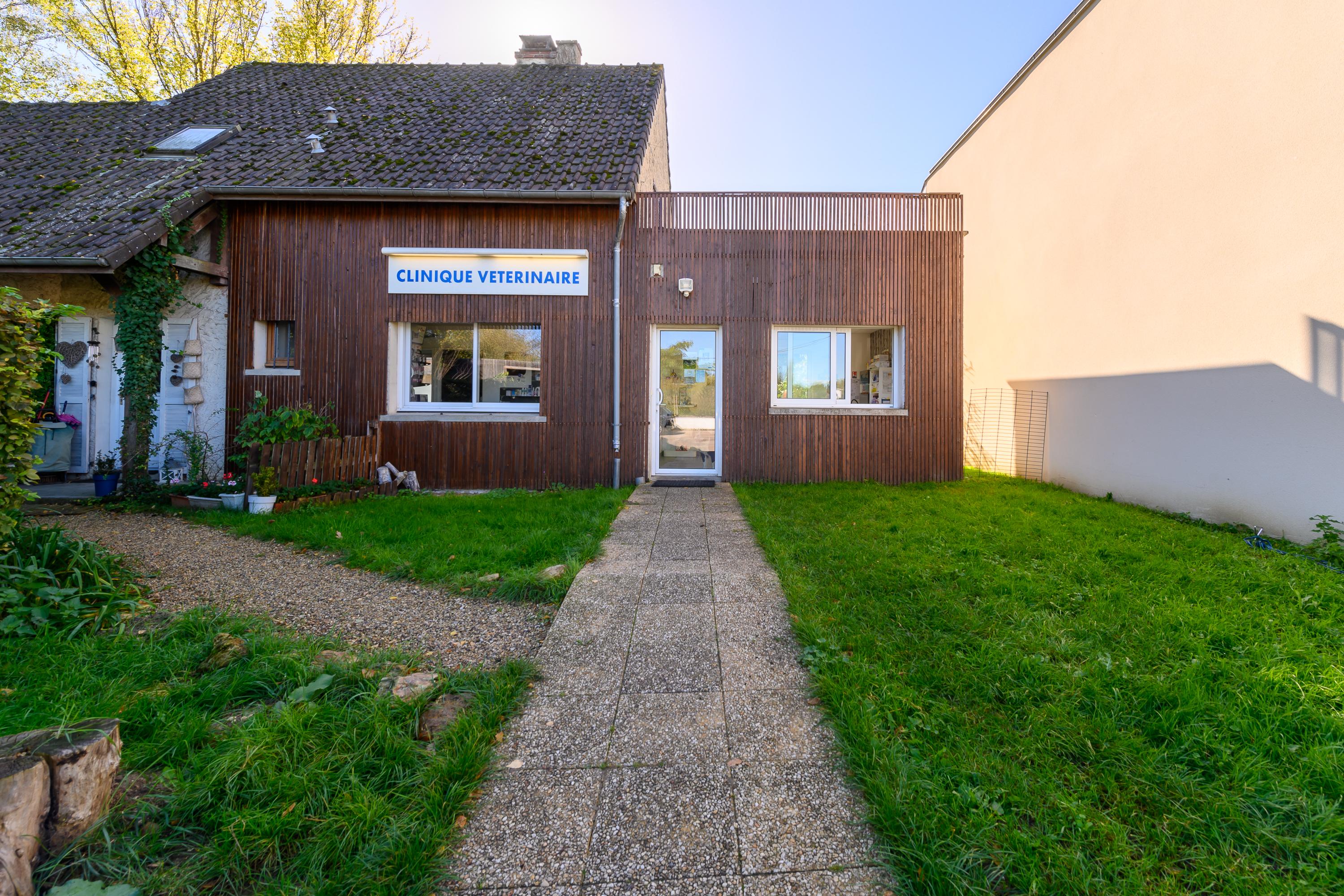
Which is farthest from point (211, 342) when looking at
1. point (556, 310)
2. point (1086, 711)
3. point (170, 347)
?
point (1086, 711)

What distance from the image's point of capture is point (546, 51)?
12.4 m

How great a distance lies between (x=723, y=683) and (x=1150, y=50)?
930 cm

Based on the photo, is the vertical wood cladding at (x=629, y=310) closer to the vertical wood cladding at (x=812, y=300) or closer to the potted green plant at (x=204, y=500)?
the vertical wood cladding at (x=812, y=300)

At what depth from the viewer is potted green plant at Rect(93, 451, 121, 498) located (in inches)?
281

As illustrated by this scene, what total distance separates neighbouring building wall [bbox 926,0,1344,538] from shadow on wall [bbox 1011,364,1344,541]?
0.02m

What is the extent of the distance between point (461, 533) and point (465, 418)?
133 inches

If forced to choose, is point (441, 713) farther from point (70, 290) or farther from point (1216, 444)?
point (70, 290)

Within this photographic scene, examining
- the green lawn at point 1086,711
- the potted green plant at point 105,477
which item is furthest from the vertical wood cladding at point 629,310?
the green lawn at point 1086,711

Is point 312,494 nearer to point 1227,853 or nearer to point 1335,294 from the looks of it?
point 1227,853

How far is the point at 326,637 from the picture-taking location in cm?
309

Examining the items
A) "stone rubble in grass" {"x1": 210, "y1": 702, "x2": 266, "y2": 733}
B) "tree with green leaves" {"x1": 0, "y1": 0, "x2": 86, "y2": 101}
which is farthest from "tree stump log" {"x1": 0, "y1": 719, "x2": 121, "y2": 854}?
"tree with green leaves" {"x1": 0, "y1": 0, "x2": 86, "y2": 101}

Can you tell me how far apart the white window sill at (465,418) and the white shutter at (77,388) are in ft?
13.7

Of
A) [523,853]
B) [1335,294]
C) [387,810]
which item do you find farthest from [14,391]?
[1335,294]

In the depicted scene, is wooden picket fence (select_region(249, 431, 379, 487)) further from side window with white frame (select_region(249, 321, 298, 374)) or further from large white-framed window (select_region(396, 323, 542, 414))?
side window with white frame (select_region(249, 321, 298, 374))
